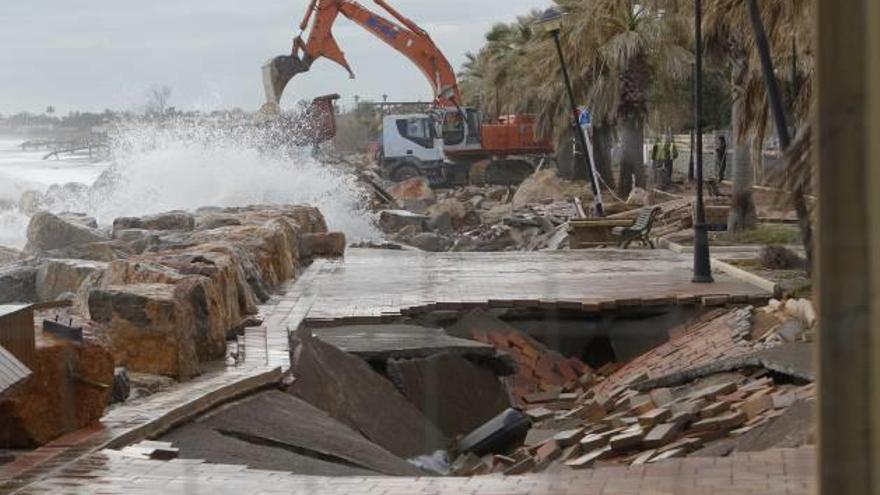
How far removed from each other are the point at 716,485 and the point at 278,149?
38.7 meters

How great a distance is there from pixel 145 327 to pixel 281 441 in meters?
1.48

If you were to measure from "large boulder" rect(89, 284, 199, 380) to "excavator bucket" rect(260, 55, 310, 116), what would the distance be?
109ft

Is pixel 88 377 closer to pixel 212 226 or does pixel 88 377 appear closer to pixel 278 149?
pixel 212 226

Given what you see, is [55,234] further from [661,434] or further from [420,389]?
[661,434]

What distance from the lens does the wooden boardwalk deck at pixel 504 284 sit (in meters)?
16.5

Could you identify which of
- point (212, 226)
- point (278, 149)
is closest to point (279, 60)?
point (278, 149)

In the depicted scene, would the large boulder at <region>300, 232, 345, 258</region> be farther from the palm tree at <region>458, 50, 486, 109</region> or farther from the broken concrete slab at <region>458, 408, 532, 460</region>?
the palm tree at <region>458, 50, 486, 109</region>

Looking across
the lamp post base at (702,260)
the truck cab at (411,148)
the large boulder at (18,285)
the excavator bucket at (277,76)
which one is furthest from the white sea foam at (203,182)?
the large boulder at (18,285)

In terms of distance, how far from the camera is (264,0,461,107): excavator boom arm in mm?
44625

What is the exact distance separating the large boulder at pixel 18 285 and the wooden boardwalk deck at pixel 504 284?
2.58m

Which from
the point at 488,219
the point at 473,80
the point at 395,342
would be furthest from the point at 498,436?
the point at 473,80

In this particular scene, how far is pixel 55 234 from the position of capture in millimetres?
21516

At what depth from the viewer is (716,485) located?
7.68m

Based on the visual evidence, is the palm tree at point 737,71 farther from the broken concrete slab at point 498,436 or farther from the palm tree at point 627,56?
the palm tree at point 627,56
